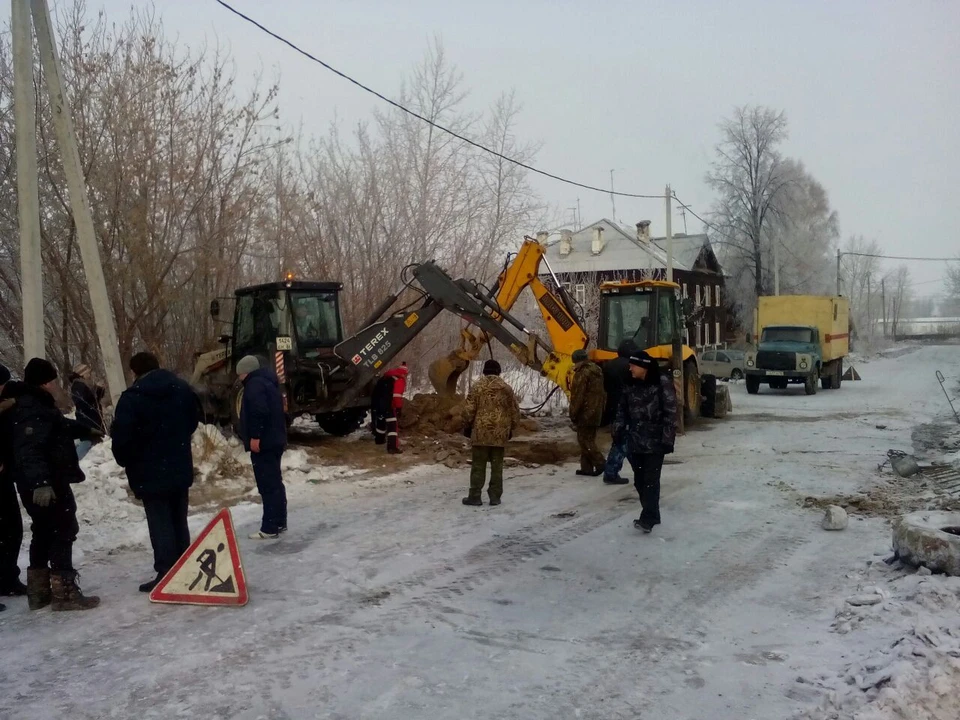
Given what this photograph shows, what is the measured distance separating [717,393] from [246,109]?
11619mm

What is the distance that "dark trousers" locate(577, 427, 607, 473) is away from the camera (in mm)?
10688

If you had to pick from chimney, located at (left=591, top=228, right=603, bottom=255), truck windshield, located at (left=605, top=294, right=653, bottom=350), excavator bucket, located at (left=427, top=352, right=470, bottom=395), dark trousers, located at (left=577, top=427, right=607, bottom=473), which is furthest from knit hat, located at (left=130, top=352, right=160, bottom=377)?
chimney, located at (left=591, top=228, right=603, bottom=255)

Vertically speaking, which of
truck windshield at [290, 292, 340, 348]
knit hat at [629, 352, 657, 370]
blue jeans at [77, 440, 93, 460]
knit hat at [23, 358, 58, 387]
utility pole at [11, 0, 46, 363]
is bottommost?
blue jeans at [77, 440, 93, 460]

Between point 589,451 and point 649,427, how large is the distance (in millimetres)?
2974

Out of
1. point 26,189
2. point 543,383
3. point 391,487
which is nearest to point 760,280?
point 543,383

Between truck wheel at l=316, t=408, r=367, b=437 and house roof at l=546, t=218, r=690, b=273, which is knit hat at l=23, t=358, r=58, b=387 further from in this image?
house roof at l=546, t=218, r=690, b=273

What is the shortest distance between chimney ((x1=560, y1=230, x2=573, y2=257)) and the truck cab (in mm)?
22865

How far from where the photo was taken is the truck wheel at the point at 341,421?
14.1 m

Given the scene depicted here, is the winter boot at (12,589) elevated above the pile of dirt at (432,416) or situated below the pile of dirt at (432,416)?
below

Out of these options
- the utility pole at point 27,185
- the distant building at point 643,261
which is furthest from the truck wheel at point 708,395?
the distant building at point 643,261

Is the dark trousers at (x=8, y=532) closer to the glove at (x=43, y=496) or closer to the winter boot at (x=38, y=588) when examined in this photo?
the winter boot at (x=38, y=588)

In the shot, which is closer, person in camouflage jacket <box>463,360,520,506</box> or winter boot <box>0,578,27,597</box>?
winter boot <box>0,578,27,597</box>

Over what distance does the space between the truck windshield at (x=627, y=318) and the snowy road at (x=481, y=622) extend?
6.14 meters

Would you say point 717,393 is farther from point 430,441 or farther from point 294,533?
point 294,533
